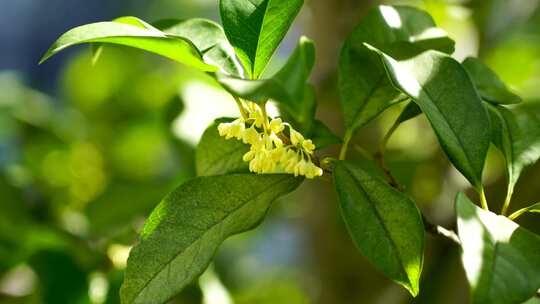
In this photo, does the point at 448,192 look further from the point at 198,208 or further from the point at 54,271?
the point at 198,208

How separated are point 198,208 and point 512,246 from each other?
0.28 metres

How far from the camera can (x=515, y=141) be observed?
29.0 inches

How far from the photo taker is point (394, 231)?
2.10ft

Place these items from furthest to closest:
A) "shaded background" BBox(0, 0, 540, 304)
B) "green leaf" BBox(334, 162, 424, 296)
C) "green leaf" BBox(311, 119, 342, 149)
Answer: "shaded background" BBox(0, 0, 540, 304) < "green leaf" BBox(311, 119, 342, 149) < "green leaf" BBox(334, 162, 424, 296)

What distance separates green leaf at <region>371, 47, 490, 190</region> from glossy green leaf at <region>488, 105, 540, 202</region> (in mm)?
64

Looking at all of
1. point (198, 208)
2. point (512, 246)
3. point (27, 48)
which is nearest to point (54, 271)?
point (198, 208)

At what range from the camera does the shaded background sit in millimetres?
1213

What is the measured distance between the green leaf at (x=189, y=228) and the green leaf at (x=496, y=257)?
0.20 m

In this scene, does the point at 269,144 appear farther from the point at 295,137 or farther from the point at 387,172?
the point at 387,172

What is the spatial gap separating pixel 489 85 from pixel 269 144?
0.90 ft

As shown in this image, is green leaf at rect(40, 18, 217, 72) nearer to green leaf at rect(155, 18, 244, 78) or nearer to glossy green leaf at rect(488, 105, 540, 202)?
green leaf at rect(155, 18, 244, 78)

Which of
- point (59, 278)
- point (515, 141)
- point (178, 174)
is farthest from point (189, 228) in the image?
point (178, 174)

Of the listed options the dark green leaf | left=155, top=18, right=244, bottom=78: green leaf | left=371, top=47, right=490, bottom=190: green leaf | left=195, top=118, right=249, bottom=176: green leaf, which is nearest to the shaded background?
the dark green leaf

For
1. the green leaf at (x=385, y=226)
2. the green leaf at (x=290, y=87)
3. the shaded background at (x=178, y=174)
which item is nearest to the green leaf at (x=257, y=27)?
the green leaf at (x=290, y=87)
